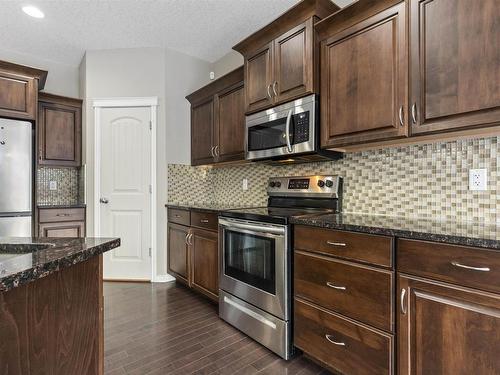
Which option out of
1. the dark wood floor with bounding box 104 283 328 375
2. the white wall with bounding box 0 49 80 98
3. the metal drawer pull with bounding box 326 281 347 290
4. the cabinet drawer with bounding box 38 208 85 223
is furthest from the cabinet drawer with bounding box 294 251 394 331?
the white wall with bounding box 0 49 80 98

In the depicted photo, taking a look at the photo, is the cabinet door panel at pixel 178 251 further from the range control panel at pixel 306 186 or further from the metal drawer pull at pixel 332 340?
the metal drawer pull at pixel 332 340

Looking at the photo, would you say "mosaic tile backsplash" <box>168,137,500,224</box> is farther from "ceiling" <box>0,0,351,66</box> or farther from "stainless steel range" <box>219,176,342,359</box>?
"ceiling" <box>0,0,351,66</box>

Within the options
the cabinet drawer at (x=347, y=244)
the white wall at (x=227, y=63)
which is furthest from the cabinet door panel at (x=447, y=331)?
the white wall at (x=227, y=63)

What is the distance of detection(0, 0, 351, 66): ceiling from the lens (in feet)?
8.80

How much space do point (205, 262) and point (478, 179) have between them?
213 cm

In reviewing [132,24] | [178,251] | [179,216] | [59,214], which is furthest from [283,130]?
[59,214]

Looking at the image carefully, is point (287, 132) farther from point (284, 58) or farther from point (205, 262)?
point (205, 262)

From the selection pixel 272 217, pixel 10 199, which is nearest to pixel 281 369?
pixel 272 217

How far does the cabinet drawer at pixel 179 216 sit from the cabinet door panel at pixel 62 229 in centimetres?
110

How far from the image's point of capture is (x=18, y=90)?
3094 mm

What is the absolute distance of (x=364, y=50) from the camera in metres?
1.76

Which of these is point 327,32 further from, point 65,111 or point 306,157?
point 65,111

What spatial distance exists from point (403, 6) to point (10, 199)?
3659 mm

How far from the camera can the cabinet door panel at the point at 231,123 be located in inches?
112
